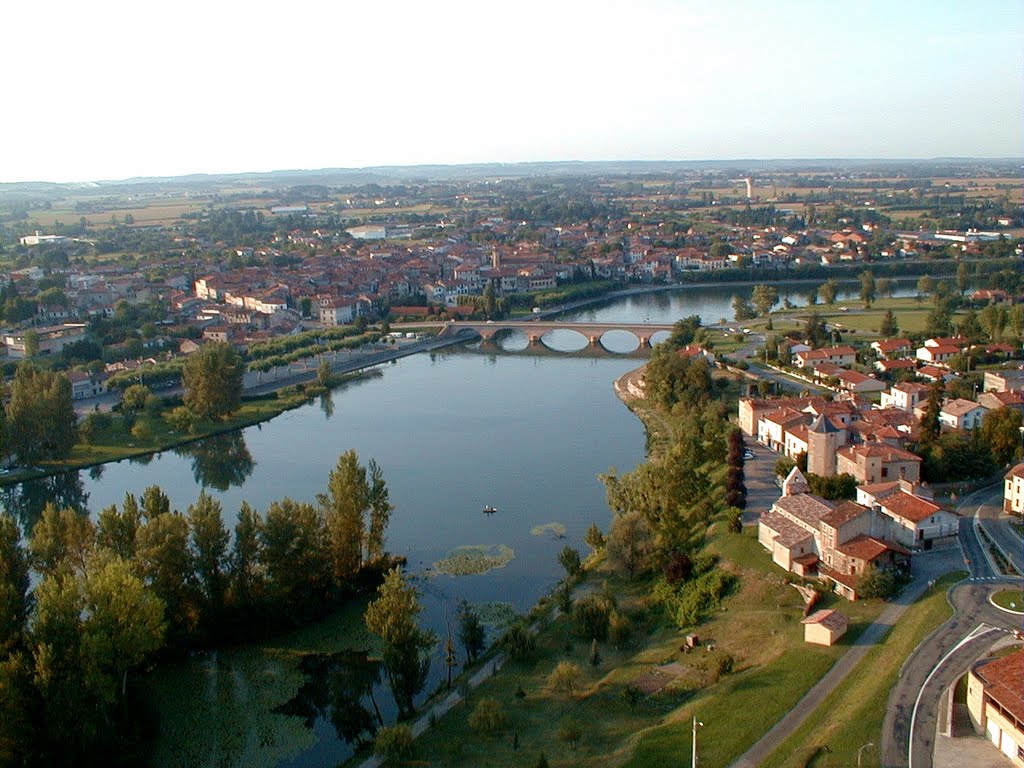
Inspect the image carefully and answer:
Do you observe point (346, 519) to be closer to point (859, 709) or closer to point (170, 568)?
point (170, 568)

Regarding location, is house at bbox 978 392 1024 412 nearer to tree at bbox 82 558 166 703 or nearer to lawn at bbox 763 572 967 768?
lawn at bbox 763 572 967 768

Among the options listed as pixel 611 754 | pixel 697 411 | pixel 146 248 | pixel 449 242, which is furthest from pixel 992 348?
pixel 146 248

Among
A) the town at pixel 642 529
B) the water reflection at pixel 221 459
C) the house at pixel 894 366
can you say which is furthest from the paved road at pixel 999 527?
the water reflection at pixel 221 459

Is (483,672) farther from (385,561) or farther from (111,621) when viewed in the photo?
(111,621)

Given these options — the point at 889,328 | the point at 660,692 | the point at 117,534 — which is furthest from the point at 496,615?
the point at 889,328

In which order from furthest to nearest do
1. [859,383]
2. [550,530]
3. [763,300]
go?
[763,300] < [859,383] < [550,530]
